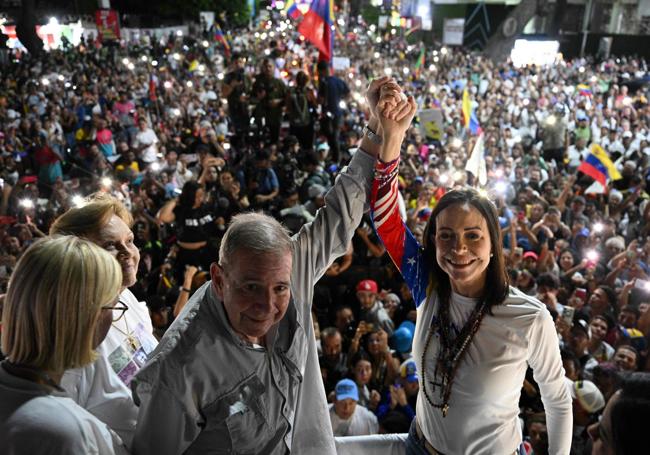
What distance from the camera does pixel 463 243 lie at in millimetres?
2111

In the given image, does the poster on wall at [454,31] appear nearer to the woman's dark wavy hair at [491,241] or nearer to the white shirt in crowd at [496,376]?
the woman's dark wavy hair at [491,241]

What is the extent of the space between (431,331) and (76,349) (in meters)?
1.35

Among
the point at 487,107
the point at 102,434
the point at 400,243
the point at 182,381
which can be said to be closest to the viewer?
the point at 102,434

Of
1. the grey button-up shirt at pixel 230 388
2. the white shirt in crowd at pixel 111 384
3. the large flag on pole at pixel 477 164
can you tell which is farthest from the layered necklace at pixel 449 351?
the large flag on pole at pixel 477 164

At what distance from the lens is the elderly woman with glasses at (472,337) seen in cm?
210

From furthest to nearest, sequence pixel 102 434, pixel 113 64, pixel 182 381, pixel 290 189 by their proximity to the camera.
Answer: pixel 113 64
pixel 290 189
pixel 182 381
pixel 102 434

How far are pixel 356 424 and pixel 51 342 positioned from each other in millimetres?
3277

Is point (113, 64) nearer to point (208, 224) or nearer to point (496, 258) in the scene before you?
point (208, 224)

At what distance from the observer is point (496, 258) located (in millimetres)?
2191

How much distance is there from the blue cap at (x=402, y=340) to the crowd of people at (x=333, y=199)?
0.02m

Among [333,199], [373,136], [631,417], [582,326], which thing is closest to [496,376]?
[631,417]

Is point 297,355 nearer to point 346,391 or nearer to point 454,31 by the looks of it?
point 346,391

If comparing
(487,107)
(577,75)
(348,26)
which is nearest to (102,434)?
(487,107)

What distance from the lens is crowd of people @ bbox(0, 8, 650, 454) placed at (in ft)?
14.2
